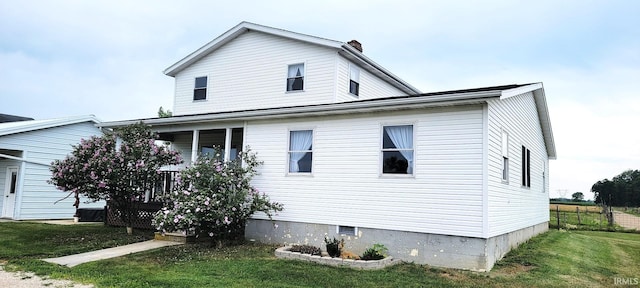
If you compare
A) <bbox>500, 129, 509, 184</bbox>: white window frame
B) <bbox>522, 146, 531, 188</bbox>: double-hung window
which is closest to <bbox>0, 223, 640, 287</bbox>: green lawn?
<bbox>500, 129, 509, 184</bbox>: white window frame

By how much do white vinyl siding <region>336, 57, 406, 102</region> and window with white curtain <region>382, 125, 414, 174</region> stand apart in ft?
13.0

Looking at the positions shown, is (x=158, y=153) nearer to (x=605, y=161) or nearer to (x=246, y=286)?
(x=246, y=286)

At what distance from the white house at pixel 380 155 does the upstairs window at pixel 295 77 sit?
0.12 feet

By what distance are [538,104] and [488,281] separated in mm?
9568

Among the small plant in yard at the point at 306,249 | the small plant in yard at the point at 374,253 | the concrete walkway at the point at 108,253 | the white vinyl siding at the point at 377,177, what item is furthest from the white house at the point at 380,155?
the concrete walkway at the point at 108,253

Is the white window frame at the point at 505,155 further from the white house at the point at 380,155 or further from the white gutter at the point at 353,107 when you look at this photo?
the white gutter at the point at 353,107

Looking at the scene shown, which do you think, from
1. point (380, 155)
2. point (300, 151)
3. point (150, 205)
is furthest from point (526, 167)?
point (150, 205)

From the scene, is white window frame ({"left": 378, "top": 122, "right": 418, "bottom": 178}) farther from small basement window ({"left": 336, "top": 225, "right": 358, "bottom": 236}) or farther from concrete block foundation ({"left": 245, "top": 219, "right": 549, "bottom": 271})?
small basement window ({"left": 336, "top": 225, "right": 358, "bottom": 236})

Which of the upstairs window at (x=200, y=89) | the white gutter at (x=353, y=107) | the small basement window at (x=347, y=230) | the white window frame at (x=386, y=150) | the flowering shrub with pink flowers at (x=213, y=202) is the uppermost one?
the upstairs window at (x=200, y=89)

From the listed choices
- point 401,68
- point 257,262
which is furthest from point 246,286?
point 401,68

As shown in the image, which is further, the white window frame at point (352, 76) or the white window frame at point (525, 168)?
the white window frame at point (352, 76)

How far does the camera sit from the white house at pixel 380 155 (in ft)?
29.8

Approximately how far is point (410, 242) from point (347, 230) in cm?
163

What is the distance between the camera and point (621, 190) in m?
73.1
